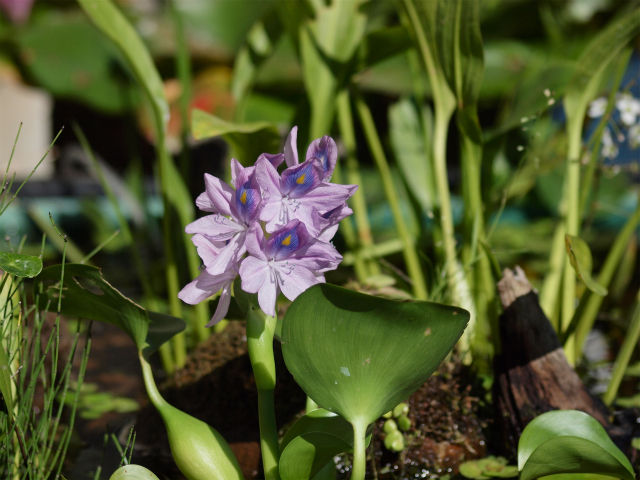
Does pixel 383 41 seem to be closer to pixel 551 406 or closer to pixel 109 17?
pixel 109 17

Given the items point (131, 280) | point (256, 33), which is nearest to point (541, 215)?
point (131, 280)

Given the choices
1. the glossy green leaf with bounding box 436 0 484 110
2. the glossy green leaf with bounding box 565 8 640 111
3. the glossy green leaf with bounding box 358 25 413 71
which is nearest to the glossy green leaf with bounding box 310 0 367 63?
the glossy green leaf with bounding box 358 25 413 71

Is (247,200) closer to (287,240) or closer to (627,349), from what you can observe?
(287,240)

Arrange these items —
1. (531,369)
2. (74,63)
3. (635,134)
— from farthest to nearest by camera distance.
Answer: (74,63) < (635,134) < (531,369)

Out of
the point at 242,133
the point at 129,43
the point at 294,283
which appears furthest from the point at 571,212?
the point at 129,43

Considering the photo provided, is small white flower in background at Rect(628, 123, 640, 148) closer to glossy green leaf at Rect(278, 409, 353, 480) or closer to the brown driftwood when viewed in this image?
the brown driftwood
